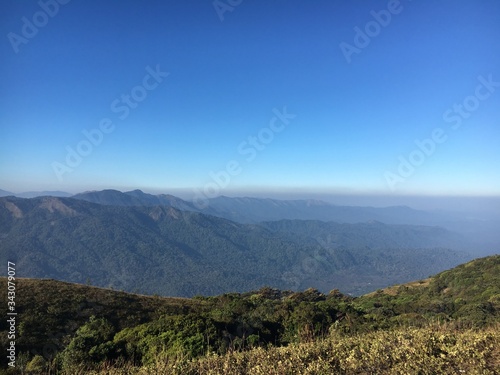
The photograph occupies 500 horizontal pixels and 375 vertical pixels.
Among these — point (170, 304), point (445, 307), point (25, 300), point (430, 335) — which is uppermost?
point (430, 335)

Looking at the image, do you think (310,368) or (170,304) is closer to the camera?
(310,368)

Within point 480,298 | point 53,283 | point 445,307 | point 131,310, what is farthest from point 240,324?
point 480,298

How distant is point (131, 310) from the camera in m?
20.7

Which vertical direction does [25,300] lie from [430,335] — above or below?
below

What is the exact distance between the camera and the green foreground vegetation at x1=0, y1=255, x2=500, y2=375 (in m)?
5.03

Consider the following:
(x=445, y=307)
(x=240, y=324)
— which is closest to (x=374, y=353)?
(x=240, y=324)

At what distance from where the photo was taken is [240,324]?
15.8 metres

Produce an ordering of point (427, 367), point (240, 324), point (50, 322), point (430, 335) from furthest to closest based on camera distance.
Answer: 1. point (50, 322)
2. point (240, 324)
3. point (430, 335)
4. point (427, 367)

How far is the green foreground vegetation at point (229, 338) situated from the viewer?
5027 millimetres

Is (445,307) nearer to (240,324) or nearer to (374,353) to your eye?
(240,324)

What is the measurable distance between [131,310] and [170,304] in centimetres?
341

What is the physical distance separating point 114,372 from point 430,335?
5858 millimetres

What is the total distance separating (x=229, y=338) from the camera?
13.5 metres

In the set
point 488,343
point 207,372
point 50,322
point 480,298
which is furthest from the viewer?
point 480,298
